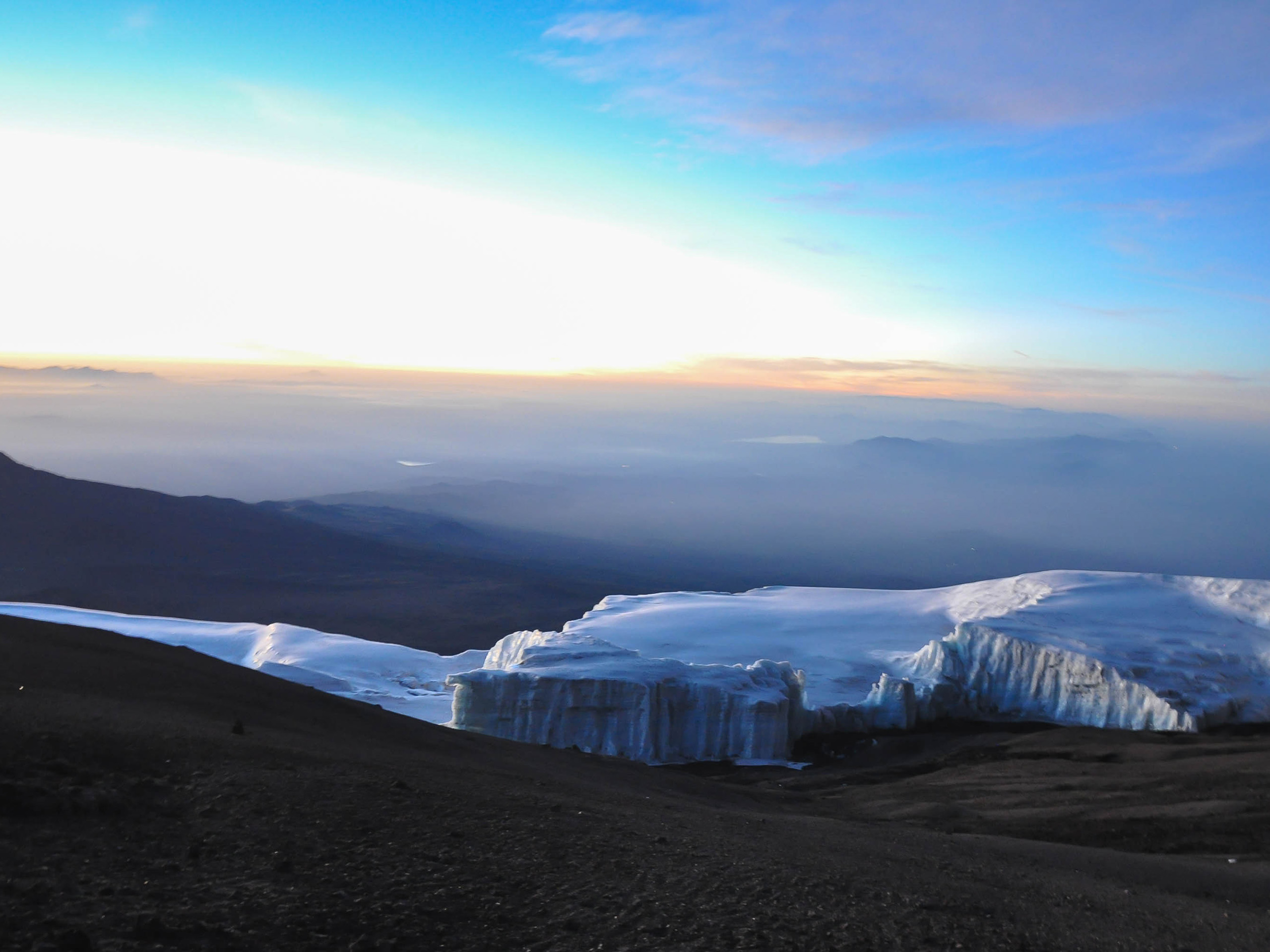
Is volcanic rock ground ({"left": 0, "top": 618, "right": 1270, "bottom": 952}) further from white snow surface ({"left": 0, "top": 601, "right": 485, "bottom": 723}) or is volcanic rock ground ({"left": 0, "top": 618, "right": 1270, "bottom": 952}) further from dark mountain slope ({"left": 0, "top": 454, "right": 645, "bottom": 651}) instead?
dark mountain slope ({"left": 0, "top": 454, "right": 645, "bottom": 651})

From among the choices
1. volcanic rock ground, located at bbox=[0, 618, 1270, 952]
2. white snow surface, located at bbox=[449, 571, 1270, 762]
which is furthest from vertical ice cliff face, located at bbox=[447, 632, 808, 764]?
volcanic rock ground, located at bbox=[0, 618, 1270, 952]

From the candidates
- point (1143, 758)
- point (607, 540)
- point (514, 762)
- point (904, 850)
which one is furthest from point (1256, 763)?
point (607, 540)

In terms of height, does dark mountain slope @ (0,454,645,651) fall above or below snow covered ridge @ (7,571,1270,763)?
below

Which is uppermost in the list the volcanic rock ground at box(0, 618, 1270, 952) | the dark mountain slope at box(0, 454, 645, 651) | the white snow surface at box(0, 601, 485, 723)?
the volcanic rock ground at box(0, 618, 1270, 952)

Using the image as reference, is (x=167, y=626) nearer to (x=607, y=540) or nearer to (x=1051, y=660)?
(x=1051, y=660)

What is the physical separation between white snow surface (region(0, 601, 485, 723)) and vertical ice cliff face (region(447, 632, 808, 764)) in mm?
2413

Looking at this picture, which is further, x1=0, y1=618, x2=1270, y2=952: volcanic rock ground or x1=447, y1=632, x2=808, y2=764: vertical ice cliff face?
x1=447, y1=632, x2=808, y2=764: vertical ice cliff face

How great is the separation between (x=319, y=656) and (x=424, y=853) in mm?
30330

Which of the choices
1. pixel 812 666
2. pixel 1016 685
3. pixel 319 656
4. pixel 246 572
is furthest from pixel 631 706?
pixel 246 572

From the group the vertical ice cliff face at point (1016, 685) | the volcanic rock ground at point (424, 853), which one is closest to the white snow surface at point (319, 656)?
the volcanic rock ground at point (424, 853)

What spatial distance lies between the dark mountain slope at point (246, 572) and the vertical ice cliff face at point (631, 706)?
1810 inches

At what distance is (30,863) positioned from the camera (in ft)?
19.3

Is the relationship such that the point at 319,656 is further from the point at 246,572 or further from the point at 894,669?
the point at 246,572

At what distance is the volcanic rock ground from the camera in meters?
5.91
